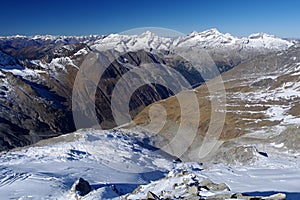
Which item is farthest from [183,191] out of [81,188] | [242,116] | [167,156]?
[242,116]

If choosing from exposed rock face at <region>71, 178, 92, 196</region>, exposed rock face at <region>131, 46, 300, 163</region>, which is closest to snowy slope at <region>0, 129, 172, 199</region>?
exposed rock face at <region>71, 178, 92, 196</region>

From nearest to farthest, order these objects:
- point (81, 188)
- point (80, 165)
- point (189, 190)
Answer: point (189, 190), point (81, 188), point (80, 165)

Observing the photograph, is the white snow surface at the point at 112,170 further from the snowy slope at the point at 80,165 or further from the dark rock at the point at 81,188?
the dark rock at the point at 81,188

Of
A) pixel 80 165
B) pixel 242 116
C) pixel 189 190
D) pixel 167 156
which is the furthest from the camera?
pixel 242 116

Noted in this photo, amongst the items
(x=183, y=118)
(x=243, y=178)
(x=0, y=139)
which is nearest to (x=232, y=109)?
(x=183, y=118)

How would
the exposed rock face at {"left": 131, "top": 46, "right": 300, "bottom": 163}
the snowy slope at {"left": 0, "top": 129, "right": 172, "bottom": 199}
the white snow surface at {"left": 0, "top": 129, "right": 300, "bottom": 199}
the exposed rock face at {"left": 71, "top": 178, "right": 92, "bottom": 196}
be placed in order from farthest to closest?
the exposed rock face at {"left": 131, "top": 46, "right": 300, "bottom": 163}
the snowy slope at {"left": 0, "top": 129, "right": 172, "bottom": 199}
the exposed rock face at {"left": 71, "top": 178, "right": 92, "bottom": 196}
the white snow surface at {"left": 0, "top": 129, "right": 300, "bottom": 199}

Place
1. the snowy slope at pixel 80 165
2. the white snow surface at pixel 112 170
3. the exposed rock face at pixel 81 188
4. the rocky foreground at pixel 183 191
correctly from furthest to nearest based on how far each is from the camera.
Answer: the snowy slope at pixel 80 165 → the exposed rock face at pixel 81 188 → the white snow surface at pixel 112 170 → the rocky foreground at pixel 183 191

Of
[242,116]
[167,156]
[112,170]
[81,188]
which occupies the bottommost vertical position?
[167,156]

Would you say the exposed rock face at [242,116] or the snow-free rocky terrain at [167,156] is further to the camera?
the exposed rock face at [242,116]

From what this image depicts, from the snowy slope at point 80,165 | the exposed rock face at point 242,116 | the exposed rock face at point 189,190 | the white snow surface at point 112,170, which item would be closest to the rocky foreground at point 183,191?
the exposed rock face at point 189,190

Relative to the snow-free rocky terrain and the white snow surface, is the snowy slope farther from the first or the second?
the snow-free rocky terrain

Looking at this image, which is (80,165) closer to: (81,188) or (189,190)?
(81,188)
